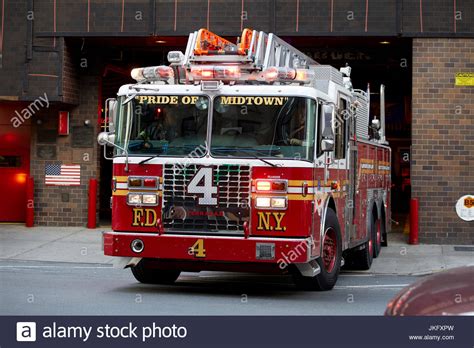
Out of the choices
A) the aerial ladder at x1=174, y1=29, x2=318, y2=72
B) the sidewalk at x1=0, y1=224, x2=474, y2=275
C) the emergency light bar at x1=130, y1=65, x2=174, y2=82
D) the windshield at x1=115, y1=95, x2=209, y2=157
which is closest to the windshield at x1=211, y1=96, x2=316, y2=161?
the windshield at x1=115, y1=95, x2=209, y2=157

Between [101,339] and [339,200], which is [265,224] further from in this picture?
[101,339]

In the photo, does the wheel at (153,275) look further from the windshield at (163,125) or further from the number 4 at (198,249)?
the windshield at (163,125)

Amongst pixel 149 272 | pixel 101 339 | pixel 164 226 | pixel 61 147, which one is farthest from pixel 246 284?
pixel 61 147

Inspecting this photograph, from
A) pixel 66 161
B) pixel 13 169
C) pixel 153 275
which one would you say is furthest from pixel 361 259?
pixel 13 169

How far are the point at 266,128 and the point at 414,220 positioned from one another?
26.9ft

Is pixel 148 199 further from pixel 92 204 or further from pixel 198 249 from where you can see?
pixel 92 204

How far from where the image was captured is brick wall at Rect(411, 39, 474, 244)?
18562mm

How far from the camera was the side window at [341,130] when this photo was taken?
12.5m

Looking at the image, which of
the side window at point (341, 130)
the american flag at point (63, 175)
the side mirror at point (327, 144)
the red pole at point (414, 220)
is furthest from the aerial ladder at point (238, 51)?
the american flag at point (63, 175)

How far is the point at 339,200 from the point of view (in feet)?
42.1

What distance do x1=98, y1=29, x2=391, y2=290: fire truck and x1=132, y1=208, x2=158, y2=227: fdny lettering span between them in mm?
12

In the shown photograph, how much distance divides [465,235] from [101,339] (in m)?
12.6

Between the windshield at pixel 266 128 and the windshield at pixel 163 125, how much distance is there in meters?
0.25

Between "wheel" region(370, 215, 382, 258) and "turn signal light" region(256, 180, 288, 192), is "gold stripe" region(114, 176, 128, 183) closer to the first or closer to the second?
"turn signal light" region(256, 180, 288, 192)
